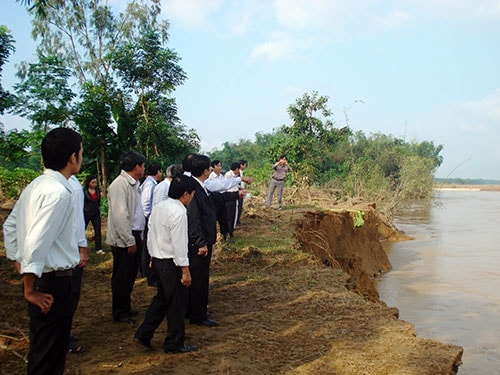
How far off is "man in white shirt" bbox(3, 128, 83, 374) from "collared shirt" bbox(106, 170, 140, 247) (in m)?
2.02

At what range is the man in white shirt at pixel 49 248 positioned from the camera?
2566mm

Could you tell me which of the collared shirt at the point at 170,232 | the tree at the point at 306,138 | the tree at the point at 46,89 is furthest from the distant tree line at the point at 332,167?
the collared shirt at the point at 170,232

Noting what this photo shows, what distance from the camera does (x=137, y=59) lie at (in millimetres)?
17656

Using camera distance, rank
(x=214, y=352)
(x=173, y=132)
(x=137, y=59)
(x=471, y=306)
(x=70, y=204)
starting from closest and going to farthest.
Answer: (x=70, y=204) < (x=214, y=352) < (x=471, y=306) < (x=173, y=132) < (x=137, y=59)

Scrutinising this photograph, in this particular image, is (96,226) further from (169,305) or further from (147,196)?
(169,305)

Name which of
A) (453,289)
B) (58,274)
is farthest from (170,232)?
(453,289)

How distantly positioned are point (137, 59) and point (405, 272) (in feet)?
38.6

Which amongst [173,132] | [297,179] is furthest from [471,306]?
[173,132]

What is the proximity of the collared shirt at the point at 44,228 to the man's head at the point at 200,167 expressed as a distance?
226 cm

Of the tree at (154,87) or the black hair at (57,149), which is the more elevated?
the tree at (154,87)

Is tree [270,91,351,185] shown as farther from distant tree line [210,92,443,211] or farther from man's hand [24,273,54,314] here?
man's hand [24,273,54,314]

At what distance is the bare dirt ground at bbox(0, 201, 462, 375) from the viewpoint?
392 cm

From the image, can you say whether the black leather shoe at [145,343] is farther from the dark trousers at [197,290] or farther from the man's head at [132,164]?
the man's head at [132,164]

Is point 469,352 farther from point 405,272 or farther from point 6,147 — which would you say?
point 6,147
